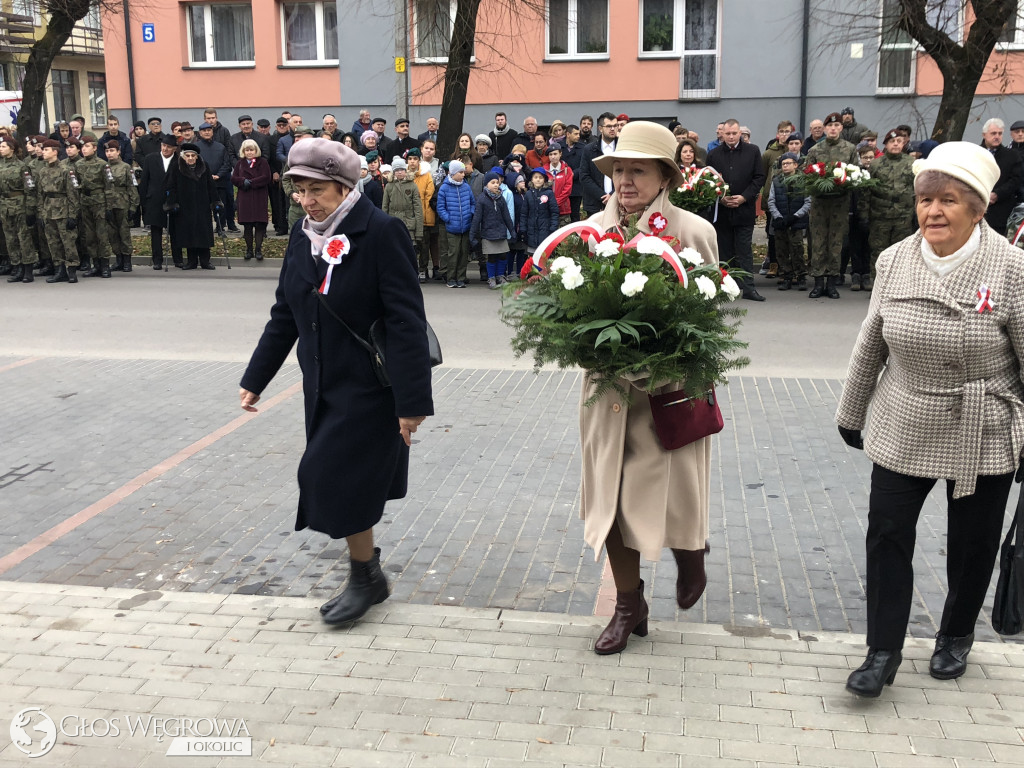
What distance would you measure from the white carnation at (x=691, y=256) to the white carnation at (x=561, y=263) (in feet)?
1.36

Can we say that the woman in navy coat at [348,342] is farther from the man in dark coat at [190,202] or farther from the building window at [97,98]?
the building window at [97,98]

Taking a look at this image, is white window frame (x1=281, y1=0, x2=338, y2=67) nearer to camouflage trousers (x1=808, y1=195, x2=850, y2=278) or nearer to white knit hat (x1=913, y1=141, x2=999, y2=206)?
camouflage trousers (x1=808, y1=195, x2=850, y2=278)

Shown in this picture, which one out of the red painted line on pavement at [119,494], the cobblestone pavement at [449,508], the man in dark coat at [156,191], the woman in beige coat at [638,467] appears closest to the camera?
the woman in beige coat at [638,467]

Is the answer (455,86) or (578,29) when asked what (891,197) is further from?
(578,29)

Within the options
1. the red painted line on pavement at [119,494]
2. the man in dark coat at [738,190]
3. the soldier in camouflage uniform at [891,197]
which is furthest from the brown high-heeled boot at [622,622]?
the soldier in camouflage uniform at [891,197]

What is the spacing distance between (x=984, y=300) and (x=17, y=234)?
16179mm

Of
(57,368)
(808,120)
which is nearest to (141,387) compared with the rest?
(57,368)

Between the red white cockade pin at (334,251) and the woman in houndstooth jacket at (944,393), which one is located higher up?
the red white cockade pin at (334,251)

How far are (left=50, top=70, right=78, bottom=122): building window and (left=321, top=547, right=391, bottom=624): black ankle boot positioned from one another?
42.7m

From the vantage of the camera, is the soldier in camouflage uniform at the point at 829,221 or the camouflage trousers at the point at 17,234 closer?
the soldier in camouflage uniform at the point at 829,221

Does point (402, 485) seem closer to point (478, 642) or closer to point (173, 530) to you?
point (478, 642)

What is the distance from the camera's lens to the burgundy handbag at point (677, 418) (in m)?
4.06

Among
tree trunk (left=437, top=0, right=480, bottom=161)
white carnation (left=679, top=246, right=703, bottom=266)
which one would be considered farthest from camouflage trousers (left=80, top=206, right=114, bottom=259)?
white carnation (left=679, top=246, right=703, bottom=266)

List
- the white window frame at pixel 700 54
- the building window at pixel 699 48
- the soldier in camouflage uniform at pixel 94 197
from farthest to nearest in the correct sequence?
the building window at pixel 699 48 → the white window frame at pixel 700 54 → the soldier in camouflage uniform at pixel 94 197
